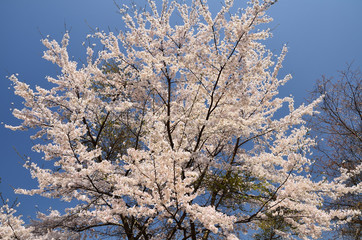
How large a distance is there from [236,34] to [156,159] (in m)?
3.54

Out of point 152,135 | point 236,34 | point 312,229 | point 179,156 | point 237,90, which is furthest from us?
point 237,90

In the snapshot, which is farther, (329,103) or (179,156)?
(329,103)

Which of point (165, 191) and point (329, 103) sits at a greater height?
point (329, 103)

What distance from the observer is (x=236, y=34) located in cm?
572

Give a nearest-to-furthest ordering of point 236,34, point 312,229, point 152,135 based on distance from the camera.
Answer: point 152,135, point 312,229, point 236,34

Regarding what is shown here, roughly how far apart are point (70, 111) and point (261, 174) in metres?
5.89

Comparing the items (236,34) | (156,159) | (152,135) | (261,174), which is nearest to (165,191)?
(156,159)

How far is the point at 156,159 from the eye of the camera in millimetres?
4246

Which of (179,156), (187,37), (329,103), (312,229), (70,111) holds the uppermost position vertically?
(187,37)

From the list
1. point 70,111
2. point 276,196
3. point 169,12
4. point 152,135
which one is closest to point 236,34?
point 169,12

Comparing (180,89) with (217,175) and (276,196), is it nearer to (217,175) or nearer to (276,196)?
(217,175)

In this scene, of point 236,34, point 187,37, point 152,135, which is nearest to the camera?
point 152,135

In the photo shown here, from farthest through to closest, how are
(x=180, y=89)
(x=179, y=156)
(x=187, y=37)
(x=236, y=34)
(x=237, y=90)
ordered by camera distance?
(x=180, y=89), (x=187, y=37), (x=237, y=90), (x=236, y=34), (x=179, y=156)

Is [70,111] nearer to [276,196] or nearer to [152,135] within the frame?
[152,135]
